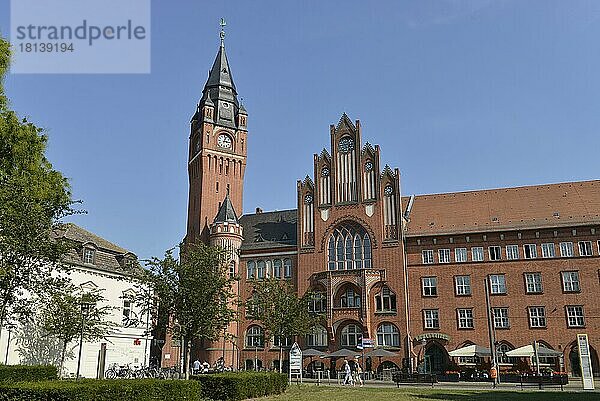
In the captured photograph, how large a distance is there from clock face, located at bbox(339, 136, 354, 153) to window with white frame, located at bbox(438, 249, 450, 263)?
40.9 ft

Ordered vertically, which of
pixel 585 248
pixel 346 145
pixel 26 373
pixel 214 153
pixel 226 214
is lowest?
pixel 26 373

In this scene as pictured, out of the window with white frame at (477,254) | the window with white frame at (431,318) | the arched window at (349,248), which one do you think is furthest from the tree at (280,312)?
the window with white frame at (477,254)

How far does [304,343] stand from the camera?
51.2 meters

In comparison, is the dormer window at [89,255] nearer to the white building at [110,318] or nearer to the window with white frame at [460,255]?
the white building at [110,318]

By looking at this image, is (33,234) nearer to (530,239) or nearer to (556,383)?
(556,383)

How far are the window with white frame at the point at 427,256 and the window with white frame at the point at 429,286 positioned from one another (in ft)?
4.50

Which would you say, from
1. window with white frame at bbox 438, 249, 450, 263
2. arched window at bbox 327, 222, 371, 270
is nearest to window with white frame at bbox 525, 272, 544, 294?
window with white frame at bbox 438, 249, 450, 263

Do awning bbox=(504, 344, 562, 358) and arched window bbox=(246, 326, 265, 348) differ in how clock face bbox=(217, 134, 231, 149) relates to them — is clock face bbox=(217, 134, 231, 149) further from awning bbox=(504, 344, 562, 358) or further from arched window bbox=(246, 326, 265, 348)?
awning bbox=(504, 344, 562, 358)

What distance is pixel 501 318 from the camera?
47.0 m

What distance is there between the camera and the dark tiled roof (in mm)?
56000

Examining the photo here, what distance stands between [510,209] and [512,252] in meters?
4.47

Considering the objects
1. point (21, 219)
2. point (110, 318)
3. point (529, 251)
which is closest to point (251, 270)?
point (110, 318)

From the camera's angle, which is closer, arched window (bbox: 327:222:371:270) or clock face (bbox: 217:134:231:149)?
arched window (bbox: 327:222:371:270)

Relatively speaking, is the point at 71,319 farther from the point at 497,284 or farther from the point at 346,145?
the point at 497,284
